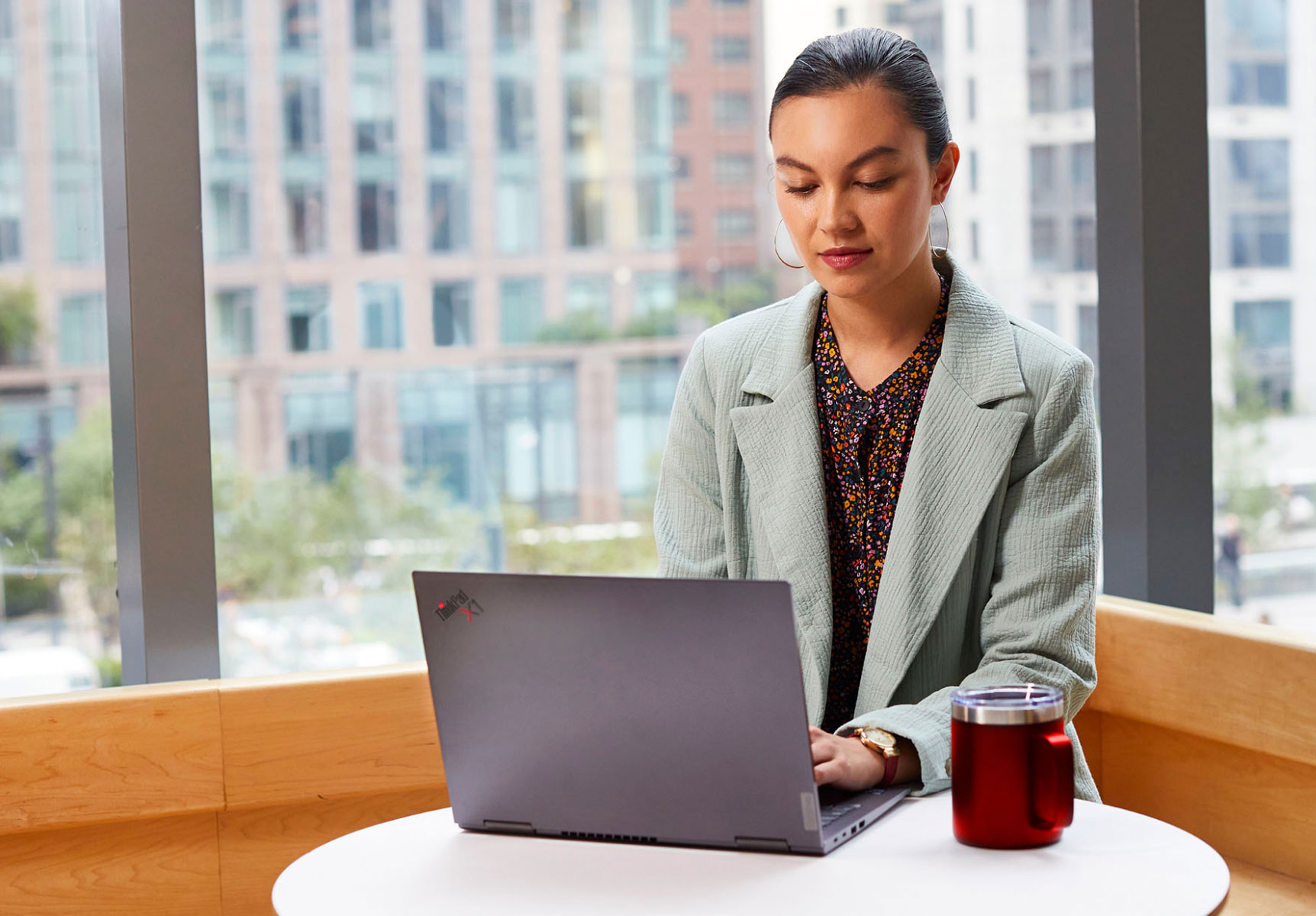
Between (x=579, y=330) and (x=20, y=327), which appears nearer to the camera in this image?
(x=20, y=327)

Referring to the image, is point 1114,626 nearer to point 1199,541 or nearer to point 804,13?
point 1199,541

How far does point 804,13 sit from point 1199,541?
1.86 meters

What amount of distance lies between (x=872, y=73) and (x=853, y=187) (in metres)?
0.13

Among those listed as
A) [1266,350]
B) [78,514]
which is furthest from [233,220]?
[1266,350]

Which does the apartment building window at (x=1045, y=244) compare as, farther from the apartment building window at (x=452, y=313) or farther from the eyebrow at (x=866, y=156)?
the eyebrow at (x=866, y=156)

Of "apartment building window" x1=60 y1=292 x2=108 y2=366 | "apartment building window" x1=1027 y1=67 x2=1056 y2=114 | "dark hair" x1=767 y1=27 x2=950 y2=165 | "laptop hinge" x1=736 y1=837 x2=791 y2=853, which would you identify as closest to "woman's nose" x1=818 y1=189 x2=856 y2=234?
"dark hair" x1=767 y1=27 x2=950 y2=165

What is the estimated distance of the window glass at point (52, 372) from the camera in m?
2.27

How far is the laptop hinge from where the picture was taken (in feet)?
3.32

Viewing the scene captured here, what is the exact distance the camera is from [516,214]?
3578 mm

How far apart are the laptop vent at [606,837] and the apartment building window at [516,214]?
2658 millimetres

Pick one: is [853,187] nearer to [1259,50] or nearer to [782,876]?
[782,876]

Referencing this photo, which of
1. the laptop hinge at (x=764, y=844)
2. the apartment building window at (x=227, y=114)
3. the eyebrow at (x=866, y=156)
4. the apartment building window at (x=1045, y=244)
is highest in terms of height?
the apartment building window at (x=227, y=114)

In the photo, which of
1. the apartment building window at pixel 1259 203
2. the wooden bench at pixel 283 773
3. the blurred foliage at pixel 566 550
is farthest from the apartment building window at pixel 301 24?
the apartment building window at pixel 1259 203

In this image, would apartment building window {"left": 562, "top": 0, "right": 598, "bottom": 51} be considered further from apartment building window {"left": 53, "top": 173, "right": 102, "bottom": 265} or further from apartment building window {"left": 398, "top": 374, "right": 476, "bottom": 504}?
apartment building window {"left": 53, "top": 173, "right": 102, "bottom": 265}
